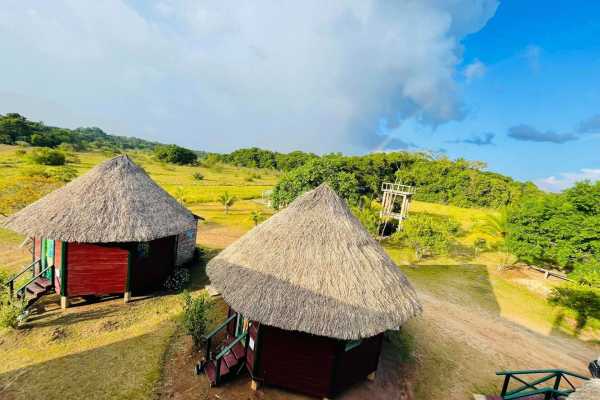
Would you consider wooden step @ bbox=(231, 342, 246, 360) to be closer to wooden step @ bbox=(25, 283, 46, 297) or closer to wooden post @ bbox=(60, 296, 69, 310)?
wooden post @ bbox=(60, 296, 69, 310)

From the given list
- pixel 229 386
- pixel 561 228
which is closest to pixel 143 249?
pixel 229 386

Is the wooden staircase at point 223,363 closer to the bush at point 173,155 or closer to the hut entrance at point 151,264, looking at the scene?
the hut entrance at point 151,264

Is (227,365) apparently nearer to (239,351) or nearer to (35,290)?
(239,351)

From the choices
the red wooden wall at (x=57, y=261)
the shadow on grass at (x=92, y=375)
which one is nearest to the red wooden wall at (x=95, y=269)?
the red wooden wall at (x=57, y=261)

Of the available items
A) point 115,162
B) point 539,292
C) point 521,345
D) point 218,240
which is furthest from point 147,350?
point 539,292

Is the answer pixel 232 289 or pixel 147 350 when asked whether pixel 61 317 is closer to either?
pixel 147 350
